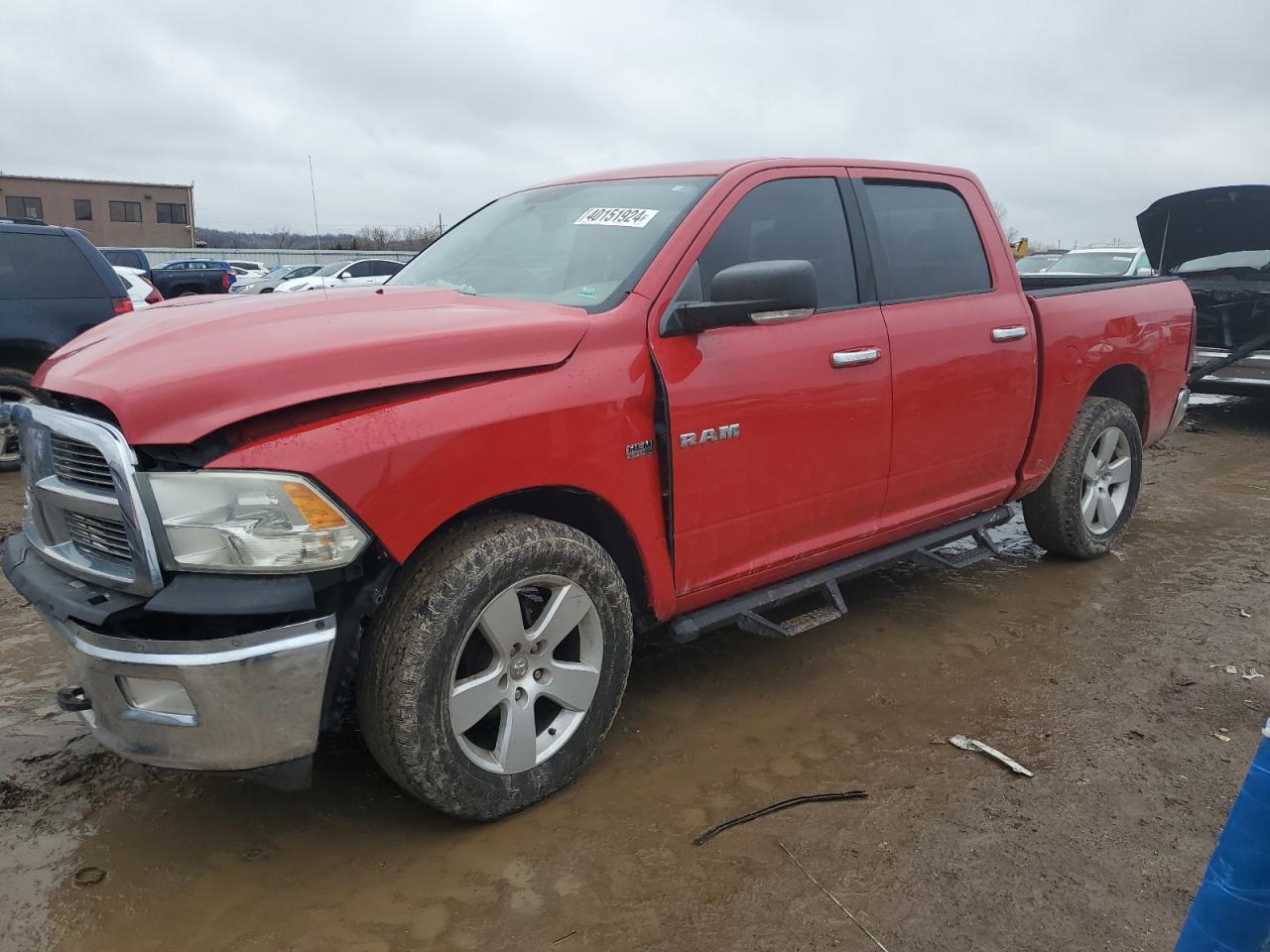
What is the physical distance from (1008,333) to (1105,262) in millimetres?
11041

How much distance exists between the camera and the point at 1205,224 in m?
8.75

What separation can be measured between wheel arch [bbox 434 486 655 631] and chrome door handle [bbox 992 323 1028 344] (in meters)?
2.01

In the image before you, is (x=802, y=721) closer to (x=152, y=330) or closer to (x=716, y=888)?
(x=716, y=888)

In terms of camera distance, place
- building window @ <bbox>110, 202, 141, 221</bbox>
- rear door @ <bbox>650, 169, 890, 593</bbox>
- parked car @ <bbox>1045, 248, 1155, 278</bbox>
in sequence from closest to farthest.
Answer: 1. rear door @ <bbox>650, 169, 890, 593</bbox>
2. parked car @ <bbox>1045, 248, 1155, 278</bbox>
3. building window @ <bbox>110, 202, 141, 221</bbox>

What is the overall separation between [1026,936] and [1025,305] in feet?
9.24

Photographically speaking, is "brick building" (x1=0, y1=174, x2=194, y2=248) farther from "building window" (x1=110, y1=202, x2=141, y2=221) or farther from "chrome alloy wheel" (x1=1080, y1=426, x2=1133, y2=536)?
"chrome alloy wheel" (x1=1080, y1=426, x2=1133, y2=536)

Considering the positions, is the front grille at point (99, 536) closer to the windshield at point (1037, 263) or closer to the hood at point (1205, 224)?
the hood at point (1205, 224)

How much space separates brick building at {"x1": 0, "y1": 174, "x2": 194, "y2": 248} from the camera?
5153 cm

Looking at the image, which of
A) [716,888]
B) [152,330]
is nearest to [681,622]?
[716,888]

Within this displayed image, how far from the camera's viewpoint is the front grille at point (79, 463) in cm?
221

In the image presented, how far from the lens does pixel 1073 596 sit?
4.49 metres

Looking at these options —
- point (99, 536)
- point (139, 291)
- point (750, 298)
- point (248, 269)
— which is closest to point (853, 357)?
point (750, 298)

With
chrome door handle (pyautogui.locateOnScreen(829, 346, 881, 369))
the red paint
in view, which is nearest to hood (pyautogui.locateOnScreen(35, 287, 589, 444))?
the red paint

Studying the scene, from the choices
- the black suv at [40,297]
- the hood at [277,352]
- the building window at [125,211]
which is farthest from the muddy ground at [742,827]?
the building window at [125,211]
